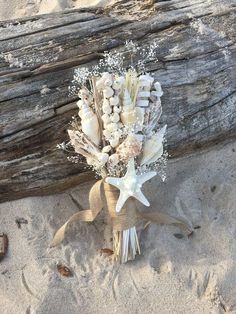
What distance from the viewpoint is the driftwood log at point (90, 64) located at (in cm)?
264

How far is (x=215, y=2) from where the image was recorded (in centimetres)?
301

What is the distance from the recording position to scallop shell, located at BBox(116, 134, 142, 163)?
2365mm

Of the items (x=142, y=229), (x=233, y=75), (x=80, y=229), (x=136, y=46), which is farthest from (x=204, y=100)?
(x=80, y=229)

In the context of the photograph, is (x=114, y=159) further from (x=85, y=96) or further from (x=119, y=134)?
(x=85, y=96)

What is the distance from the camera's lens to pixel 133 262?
2.72 metres

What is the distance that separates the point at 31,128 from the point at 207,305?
3.76 feet

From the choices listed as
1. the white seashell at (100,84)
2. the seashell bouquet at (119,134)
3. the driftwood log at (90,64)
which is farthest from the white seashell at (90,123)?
the driftwood log at (90,64)

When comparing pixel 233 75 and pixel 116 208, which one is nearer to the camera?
pixel 116 208

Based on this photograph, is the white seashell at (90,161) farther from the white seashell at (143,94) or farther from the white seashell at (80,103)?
the white seashell at (143,94)

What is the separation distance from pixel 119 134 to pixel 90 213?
463 mm

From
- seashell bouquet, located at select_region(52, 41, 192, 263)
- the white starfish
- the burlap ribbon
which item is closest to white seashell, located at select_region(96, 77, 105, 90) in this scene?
seashell bouquet, located at select_region(52, 41, 192, 263)

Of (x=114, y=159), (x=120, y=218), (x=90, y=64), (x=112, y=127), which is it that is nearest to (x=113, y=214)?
(x=120, y=218)

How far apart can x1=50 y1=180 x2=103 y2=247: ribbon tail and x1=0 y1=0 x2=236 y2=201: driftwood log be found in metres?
0.20

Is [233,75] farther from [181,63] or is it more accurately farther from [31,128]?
[31,128]
